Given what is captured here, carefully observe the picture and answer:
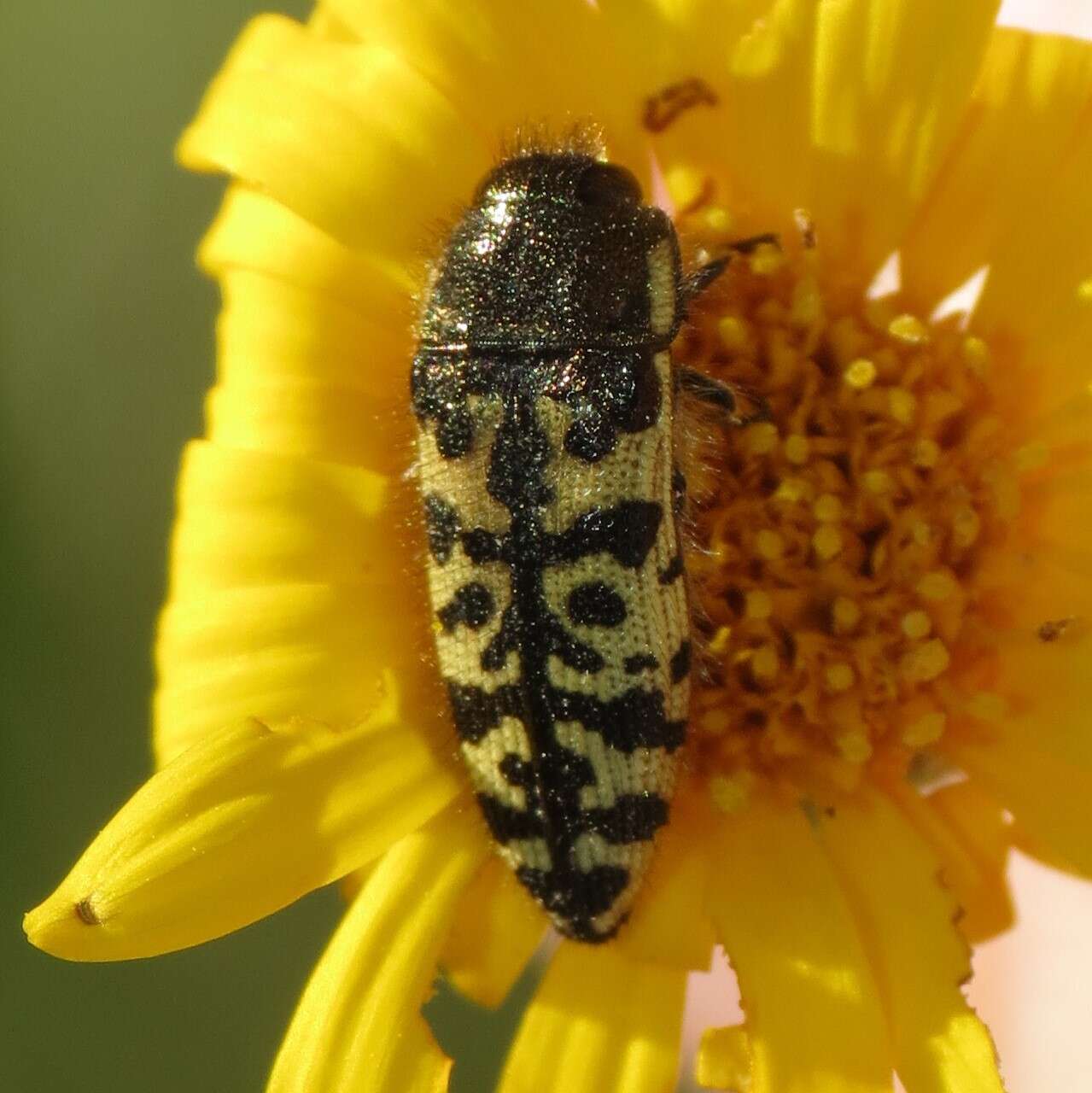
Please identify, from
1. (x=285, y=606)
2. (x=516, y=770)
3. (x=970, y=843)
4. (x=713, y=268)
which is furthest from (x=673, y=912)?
(x=713, y=268)

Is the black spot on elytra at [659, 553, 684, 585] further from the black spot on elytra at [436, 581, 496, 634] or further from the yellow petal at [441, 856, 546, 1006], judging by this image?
the yellow petal at [441, 856, 546, 1006]

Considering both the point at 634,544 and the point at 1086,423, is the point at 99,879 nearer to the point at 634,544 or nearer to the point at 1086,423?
the point at 634,544

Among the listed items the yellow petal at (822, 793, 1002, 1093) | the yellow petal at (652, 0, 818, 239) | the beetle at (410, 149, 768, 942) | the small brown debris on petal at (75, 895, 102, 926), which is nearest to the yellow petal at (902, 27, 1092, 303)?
the yellow petal at (652, 0, 818, 239)

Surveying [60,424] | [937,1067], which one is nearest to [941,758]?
[937,1067]

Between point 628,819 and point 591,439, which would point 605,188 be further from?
point 628,819

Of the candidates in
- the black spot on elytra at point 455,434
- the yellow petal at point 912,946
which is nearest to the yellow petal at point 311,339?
the black spot on elytra at point 455,434

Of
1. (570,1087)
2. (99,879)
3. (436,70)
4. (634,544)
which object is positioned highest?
(436,70)
